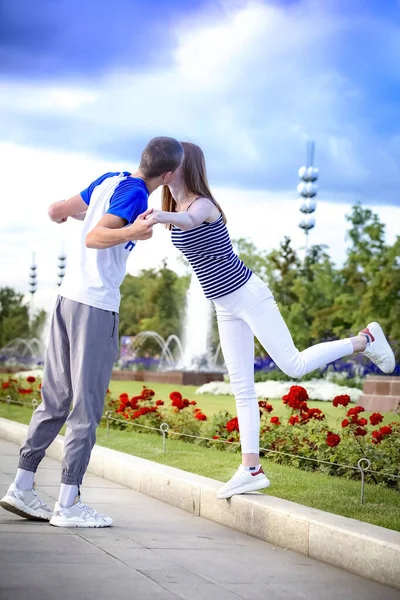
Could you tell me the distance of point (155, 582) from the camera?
423 cm

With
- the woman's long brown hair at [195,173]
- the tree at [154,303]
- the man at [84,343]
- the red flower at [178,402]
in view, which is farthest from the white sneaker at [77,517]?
the tree at [154,303]

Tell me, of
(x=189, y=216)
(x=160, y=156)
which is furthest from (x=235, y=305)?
(x=160, y=156)

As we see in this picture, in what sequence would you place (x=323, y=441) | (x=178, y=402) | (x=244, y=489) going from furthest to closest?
(x=178, y=402)
(x=323, y=441)
(x=244, y=489)

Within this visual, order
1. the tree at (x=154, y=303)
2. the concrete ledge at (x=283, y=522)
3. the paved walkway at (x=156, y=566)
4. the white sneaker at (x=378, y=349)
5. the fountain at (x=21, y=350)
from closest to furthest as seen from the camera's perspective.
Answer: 1. the paved walkway at (x=156, y=566)
2. the concrete ledge at (x=283, y=522)
3. the white sneaker at (x=378, y=349)
4. the tree at (x=154, y=303)
5. the fountain at (x=21, y=350)

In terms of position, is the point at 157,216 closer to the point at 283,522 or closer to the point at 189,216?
the point at 189,216

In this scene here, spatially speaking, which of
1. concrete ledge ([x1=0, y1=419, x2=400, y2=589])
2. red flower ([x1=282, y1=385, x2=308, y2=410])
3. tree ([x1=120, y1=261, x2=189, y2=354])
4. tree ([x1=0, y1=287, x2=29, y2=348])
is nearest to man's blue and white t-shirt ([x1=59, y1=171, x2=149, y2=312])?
concrete ledge ([x1=0, y1=419, x2=400, y2=589])

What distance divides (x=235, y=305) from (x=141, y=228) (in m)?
1.02

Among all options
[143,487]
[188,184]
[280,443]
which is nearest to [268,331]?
[188,184]

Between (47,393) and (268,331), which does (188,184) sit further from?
(47,393)

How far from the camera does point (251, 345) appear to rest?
6020 mm

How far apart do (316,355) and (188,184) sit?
49.4 inches

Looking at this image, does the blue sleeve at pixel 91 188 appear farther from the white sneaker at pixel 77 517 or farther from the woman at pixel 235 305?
the white sneaker at pixel 77 517

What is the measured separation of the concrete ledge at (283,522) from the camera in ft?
15.0

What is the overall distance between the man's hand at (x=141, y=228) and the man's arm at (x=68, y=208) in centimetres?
67
